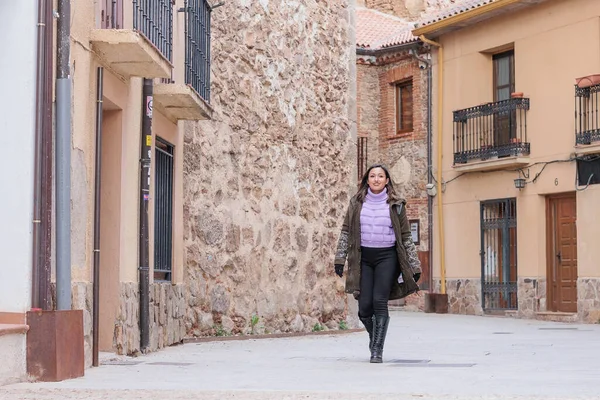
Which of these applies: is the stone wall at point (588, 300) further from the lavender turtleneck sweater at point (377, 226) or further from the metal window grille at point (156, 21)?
the lavender turtleneck sweater at point (377, 226)

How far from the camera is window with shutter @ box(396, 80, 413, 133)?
31.3 meters

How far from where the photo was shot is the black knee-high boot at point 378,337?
10945 millimetres

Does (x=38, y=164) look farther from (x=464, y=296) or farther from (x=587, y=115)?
(x=464, y=296)

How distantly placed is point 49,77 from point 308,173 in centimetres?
801

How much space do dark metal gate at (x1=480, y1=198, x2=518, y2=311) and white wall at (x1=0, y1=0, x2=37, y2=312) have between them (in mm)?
19490

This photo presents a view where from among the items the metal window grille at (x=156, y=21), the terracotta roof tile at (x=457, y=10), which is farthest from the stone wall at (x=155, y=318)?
the terracotta roof tile at (x=457, y=10)

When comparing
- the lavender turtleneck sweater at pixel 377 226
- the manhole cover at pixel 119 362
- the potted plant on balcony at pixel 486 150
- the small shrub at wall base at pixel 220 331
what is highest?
the potted plant on balcony at pixel 486 150

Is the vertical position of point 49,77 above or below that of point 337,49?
below

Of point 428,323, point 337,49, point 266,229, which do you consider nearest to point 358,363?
point 266,229

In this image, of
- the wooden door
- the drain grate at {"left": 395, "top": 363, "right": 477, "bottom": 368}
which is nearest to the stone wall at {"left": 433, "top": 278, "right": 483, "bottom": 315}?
the wooden door

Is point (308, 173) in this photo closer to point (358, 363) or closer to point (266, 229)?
point (266, 229)

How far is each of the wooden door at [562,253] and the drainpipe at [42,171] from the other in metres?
18.1

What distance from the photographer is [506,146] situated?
27.1m

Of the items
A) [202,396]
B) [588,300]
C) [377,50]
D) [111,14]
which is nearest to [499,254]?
[588,300]
